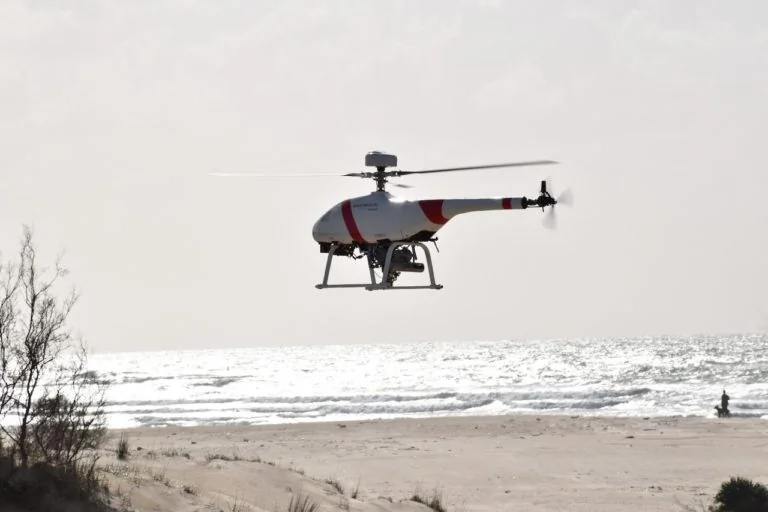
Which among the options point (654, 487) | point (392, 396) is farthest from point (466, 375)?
point (654, 487)

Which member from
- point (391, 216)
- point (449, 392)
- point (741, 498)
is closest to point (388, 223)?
point (391, 216)

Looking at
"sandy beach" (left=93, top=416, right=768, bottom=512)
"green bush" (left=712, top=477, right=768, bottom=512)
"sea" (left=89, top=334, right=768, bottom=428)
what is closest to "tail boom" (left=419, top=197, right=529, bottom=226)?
"sandy beach" (left=93, top=416, right=768, bottom=512)

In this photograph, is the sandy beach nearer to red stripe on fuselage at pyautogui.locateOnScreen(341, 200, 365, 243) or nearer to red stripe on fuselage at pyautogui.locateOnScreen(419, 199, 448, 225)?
red stripe on fuselage at pyautogui.locateOnScreen(341, 200, 365, 243)

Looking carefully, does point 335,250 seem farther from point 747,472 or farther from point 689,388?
point 689,388

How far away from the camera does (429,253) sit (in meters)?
16.9

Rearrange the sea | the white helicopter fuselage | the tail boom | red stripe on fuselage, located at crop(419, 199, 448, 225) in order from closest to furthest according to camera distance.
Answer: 1. the tail boom
2. the white helicopter fuselage
3. red stripe on fuselage, located at crop(419, 199, 448, 225)
4. the sea

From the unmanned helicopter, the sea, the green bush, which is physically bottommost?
the sea

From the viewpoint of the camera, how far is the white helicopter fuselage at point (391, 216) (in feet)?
53.1

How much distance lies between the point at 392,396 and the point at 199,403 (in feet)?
35.2

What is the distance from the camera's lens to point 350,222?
17469 millimetres

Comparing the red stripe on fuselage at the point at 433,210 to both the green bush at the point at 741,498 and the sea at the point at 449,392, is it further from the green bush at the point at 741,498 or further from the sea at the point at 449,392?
the sea at the point at 449,392

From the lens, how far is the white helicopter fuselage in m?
16.2

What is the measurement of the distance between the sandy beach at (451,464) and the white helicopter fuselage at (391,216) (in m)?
4.32

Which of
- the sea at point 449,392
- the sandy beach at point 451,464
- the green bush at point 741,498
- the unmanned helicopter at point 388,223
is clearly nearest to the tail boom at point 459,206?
the unmanned helicopter at point 388,223
